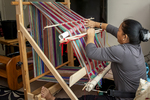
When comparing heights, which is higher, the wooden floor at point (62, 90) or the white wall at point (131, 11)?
the white wall at point (131, 11)

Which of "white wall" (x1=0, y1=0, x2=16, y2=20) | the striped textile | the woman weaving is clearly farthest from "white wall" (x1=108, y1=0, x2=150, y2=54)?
"white wall" (x1=0, y1=0, x2=16, y2=20)

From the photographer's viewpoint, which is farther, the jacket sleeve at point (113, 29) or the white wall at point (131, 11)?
the white wall at point (131, 11)

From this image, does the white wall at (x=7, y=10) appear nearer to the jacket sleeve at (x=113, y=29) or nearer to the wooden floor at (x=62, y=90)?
the wooden floor at (x=62, y=90)

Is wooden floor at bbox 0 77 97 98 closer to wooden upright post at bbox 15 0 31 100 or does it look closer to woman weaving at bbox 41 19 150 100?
wooden upright post at bbox 15 0 31 100

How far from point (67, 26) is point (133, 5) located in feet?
5.09

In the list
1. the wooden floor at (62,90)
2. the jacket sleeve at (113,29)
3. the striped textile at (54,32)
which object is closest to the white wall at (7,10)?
the wooden floor at (62,90)

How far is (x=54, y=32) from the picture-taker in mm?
1760

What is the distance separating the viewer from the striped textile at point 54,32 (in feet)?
4.01

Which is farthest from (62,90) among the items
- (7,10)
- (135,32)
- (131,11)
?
(7,10)

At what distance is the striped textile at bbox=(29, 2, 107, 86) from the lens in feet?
4.01

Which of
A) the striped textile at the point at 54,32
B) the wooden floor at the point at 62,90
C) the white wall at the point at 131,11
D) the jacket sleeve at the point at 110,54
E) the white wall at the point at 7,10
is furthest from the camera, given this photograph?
the white wall at the point at 7,10

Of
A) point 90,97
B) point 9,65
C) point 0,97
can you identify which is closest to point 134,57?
point 90,97

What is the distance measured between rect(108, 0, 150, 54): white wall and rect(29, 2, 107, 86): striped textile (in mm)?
1107

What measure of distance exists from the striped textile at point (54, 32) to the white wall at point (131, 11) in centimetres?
111
